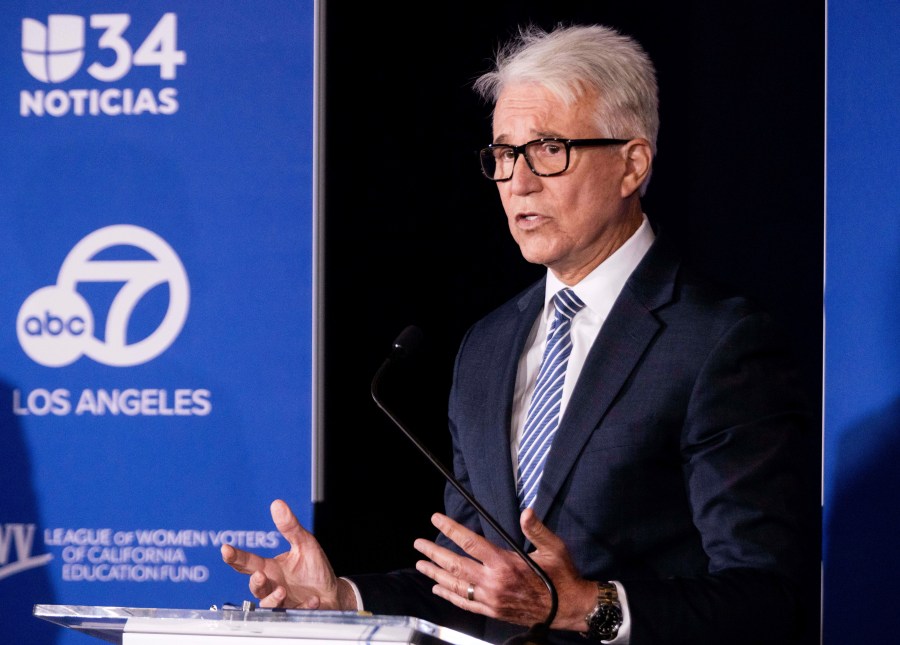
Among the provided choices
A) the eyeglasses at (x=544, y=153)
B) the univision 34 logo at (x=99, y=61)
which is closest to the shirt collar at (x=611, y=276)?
the eyeglasses at (x=544, y=153)

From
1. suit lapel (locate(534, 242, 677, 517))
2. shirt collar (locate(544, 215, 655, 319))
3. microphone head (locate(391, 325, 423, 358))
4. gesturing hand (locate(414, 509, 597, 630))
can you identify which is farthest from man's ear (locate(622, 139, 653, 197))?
gesturing hand (locate(414, 509, 597, 630))

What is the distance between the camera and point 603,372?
7.05 ft

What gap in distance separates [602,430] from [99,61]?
203cm

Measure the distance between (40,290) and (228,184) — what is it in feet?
2.17

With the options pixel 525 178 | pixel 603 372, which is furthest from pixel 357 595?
pixel 525 178

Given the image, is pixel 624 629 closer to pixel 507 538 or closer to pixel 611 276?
pixel 507 538

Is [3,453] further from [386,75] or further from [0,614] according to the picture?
[386,75]

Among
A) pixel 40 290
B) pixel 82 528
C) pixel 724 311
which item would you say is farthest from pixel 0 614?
pixel 724 311

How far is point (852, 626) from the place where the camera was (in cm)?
269

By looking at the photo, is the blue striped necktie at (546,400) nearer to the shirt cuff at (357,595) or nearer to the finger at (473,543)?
the shirt cuff at (357,595)

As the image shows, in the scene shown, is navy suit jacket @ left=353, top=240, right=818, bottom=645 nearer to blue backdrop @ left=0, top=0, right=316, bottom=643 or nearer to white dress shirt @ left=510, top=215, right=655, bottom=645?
white dress shirt @ left=510, top=215, right=655, bottom=645

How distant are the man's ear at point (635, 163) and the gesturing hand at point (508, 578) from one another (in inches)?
37.1

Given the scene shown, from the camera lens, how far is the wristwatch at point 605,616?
68.4 inches

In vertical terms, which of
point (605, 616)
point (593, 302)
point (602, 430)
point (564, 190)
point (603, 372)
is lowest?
point (605, 616)
